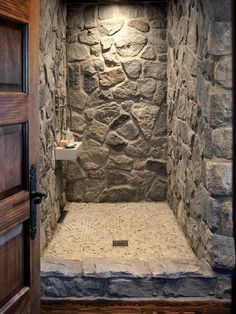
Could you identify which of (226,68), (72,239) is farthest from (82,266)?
(226,68)

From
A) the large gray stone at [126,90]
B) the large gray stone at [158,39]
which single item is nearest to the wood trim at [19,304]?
the large gray stone at [126,90]

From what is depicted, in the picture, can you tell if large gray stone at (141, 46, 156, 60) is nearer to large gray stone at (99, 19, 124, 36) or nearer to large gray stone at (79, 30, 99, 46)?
large gray stone at (99, 19, 124, 36)

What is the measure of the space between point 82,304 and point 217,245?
81 cm

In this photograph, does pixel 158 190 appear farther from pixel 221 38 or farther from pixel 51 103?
pixel 221 38

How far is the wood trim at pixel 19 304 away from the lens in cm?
138

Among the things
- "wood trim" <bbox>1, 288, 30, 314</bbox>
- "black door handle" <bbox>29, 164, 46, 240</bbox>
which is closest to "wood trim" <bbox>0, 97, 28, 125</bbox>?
"black door handle" <bbox>29, 164, 46, 240</bbox>

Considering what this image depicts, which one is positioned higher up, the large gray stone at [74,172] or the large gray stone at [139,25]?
the large gray stone at [139,25]

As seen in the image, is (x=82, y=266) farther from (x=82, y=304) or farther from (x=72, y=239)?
(x=72, y=239)

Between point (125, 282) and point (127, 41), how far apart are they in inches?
90.5

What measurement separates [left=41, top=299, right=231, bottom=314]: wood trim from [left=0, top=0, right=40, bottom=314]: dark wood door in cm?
88

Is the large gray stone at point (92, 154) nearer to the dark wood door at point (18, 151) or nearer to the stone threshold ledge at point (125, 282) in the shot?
the stone threshold ledge at point (125, 282)

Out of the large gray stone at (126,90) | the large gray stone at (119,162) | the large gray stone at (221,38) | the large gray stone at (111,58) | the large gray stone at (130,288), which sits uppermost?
the large gray stone at (111,58)

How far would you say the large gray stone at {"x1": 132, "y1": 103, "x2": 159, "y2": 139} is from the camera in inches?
161

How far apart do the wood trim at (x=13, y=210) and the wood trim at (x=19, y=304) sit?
9.3 inches
